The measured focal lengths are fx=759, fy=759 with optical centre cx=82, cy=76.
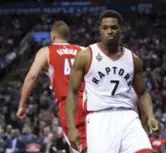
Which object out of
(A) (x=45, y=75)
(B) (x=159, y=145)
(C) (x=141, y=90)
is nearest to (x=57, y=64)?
(C) (x=141, y=90)

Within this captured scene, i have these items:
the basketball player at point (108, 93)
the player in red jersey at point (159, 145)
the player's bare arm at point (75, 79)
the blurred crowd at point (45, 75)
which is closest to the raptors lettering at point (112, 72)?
the basketball player at point (108, 93)

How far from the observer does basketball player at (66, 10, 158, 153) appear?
644 centimetres

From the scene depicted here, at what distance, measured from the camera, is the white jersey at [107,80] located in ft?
21.4

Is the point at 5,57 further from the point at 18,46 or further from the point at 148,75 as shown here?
the point at 148,75

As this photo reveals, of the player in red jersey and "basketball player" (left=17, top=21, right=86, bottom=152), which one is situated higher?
"basketball player" (left=17, top=21, right=86, bottom=152)

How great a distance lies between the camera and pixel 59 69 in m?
8.18

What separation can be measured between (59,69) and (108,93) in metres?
1.71

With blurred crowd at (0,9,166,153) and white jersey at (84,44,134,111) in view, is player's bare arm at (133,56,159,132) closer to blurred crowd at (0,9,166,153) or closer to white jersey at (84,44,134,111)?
white jersey at (84,44,134,111)

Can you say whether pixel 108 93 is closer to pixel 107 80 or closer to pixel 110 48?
pixel 107 80

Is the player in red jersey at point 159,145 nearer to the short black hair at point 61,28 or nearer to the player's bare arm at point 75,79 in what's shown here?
the short black hair at point 61,28

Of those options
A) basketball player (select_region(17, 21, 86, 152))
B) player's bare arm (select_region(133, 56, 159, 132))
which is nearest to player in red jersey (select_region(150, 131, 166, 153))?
basketball player (select_region(17, 21, 86, 152))

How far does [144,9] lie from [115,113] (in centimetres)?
2124

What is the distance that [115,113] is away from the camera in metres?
6.56

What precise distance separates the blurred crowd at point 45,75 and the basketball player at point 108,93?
26.5 ft
